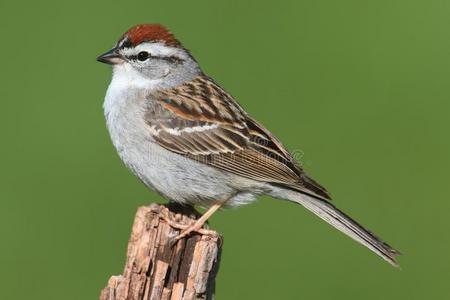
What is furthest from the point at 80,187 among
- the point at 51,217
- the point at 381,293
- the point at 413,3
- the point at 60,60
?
the point at 413,3

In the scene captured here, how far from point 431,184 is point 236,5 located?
3.91 m

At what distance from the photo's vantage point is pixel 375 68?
498 inches

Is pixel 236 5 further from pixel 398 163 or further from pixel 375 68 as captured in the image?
pixel 398 163

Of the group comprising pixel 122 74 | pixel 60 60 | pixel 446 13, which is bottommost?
pixel 122 74

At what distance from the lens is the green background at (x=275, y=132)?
9.70 meters

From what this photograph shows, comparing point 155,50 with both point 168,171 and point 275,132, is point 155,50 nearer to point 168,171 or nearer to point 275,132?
point 168,171

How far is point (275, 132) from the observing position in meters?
10.9

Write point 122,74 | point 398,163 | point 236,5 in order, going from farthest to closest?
point 236,5 → point 398,163 → point 122,74

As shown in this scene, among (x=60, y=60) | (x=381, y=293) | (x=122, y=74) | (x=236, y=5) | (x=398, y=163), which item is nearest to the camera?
(x=122, y=74)

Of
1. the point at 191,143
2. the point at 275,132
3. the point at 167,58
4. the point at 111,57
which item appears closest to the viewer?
the point at 191,143

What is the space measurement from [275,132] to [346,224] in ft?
12.0

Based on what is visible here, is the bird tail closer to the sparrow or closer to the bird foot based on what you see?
the sparrow

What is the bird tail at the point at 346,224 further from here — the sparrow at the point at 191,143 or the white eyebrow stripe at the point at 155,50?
the white eyebrow stripe at the point at 155,50

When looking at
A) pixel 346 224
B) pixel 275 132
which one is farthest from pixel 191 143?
pixel 275 132
